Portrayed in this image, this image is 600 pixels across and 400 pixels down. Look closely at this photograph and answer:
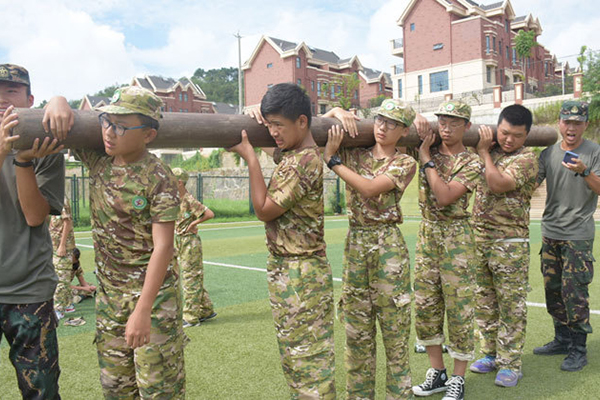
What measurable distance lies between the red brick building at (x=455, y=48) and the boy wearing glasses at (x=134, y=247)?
47.9 metres

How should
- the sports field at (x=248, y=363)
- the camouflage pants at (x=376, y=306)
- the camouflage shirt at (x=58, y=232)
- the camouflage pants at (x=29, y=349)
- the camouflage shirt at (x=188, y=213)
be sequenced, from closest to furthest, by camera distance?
the camouflage pants at (x=29, y=349) < the camouflage pants at (x=376, y=306) < the sports field at (x=248, y=363) < the camouflage shirt at (x=188, y=213) < the camouflage shirt at (x=58, y=232)

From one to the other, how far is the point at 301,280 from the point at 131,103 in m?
1.40

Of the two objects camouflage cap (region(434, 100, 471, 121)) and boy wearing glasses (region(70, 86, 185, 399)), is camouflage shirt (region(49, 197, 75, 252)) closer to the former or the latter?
boy wearing glasses (region(70, 86, 185, 399))

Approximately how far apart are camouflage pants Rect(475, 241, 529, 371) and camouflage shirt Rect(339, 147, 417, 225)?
1430 millimetres

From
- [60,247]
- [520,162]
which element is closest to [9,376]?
[60,247]

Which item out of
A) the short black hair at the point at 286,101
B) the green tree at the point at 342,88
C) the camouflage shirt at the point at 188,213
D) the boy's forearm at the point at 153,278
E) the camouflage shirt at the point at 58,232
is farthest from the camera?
the green tree at the point at 342,88

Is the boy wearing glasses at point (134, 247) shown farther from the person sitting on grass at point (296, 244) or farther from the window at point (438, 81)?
the window at point (438, 81)

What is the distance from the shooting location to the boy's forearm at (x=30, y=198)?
9.52 ft

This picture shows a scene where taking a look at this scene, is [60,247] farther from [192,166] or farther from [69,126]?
[192,166]

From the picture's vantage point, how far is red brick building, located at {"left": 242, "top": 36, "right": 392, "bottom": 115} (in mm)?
56031

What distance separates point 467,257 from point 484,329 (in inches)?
46.1

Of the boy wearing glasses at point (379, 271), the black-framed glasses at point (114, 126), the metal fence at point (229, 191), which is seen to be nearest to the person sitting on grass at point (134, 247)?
the black-framed glasses at point (114, 126)

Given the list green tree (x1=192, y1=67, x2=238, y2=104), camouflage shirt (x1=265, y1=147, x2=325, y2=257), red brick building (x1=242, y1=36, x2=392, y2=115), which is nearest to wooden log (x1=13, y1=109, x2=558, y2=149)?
camouflage shirt (x1=265, y1=147, x2=325, y2=257)

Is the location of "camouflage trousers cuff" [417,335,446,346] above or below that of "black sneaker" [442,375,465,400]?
above
